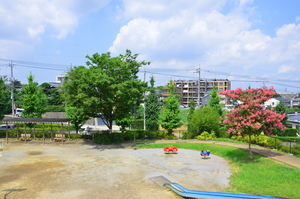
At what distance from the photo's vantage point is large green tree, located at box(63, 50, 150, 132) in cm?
2155

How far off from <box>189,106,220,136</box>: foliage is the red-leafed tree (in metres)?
12.0

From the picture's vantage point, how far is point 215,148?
21.8 metres

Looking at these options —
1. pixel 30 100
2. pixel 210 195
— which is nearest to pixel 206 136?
pixel 210 195

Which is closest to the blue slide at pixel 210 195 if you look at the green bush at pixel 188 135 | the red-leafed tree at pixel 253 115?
the red-leafed tree at pixel 253 115

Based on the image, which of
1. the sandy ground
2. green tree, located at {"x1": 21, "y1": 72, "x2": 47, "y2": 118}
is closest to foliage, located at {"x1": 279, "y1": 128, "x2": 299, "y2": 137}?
the sandy ground

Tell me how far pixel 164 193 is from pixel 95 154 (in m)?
11.2

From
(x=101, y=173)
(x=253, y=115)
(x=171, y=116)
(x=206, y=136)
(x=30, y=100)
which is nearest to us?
(x=101, y=173)

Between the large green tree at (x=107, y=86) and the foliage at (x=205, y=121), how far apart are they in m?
8.76

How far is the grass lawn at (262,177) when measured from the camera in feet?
34.7

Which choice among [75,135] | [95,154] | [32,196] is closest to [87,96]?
[95,154]

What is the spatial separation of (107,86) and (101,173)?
10078 mm

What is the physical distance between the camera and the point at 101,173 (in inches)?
551

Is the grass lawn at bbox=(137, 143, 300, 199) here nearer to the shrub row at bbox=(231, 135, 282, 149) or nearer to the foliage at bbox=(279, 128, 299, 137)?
the shrub row at bbox=(231, 135, 282, 149)

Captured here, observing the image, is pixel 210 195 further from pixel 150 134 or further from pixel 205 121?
pixel 150 134
